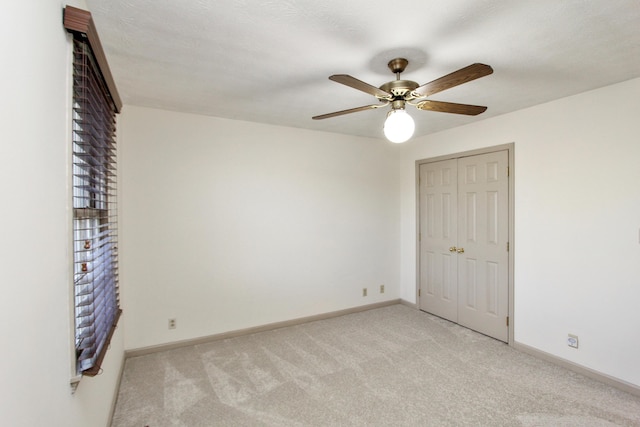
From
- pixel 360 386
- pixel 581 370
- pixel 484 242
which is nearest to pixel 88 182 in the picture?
pixel 360 386

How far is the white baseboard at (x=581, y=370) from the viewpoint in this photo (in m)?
2.49

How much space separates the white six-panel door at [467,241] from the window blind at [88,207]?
3649 mm

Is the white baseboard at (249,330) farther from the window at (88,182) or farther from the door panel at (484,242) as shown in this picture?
the window at (88,182)

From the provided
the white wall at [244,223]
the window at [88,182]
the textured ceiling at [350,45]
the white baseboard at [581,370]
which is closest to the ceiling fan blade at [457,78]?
the textured ceiling at [350,45]

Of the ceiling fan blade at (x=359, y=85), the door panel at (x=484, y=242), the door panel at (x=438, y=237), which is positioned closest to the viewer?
the ceiling fan blade at (x=359, y=85)

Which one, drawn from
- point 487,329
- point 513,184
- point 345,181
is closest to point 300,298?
point 345,181

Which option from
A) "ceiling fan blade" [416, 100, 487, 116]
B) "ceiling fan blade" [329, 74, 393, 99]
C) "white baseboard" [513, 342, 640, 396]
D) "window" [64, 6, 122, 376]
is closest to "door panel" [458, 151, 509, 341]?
"white baseboard" [513, 342, 640, 396]

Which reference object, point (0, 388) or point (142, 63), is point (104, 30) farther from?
point (0, 388)

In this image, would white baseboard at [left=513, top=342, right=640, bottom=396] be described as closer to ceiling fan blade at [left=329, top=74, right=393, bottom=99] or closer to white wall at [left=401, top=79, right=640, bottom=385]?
white wall at [left=401, top=79, right=640, bottom=385]

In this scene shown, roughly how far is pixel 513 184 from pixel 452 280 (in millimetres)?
1410

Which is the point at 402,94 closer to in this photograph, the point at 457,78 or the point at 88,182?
the point at 457,78

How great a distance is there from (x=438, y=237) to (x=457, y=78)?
2.79 metres

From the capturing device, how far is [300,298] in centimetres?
399

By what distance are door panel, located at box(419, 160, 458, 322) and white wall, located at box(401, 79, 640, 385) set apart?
77cm
